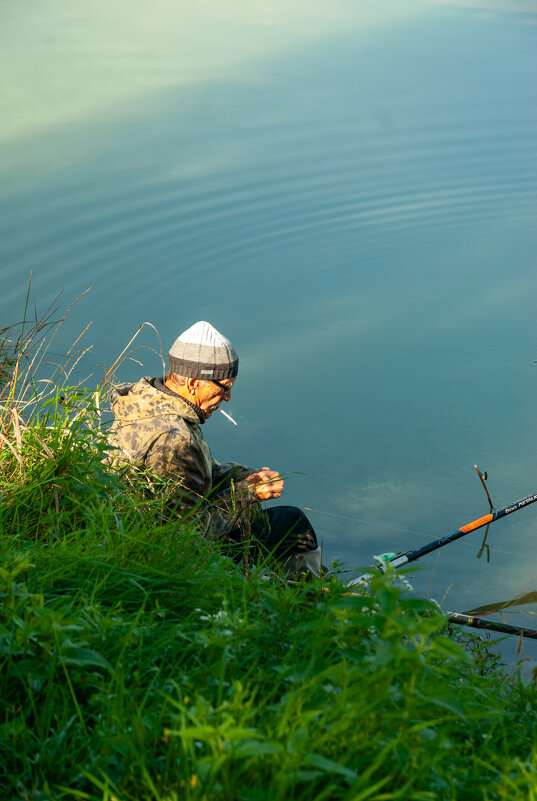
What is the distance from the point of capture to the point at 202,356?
140 inches

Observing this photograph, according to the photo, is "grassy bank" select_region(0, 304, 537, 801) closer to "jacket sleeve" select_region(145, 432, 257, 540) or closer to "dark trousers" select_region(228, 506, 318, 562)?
"jacket sleeve" select_region(145, 432, 257, 540)

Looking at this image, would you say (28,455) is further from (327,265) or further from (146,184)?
(146,184)

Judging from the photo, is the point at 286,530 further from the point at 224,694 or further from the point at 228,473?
the point at 224,694

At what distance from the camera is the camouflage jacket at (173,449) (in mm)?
3146

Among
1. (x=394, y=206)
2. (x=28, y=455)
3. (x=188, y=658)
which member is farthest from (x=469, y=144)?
(x=188, y=658)

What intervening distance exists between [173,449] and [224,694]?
1623 millimetres

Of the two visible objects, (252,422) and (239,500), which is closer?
(239,500)

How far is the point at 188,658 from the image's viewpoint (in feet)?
6.01

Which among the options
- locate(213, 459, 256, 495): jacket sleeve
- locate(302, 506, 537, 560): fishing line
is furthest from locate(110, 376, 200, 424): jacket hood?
locate(302, 506, 537, 560): fishing line

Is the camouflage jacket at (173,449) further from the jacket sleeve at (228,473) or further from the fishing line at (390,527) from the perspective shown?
the fishing line at (390,527)

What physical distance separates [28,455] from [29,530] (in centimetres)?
30

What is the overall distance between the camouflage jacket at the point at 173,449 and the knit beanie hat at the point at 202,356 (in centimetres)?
14

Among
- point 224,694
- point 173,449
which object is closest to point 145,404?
point 173,449

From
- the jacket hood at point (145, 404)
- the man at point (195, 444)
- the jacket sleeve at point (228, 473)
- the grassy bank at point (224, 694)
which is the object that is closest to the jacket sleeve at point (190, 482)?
the man at point (195, 444)
